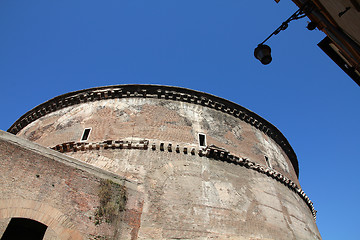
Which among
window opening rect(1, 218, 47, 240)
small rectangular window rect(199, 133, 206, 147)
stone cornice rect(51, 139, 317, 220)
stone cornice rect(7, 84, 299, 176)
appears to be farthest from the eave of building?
window opening rect(1, 218, 47, 240)

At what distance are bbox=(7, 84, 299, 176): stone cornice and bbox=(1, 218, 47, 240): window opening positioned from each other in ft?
19.0

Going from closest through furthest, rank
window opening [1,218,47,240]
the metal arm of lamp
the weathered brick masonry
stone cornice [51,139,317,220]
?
1. the metal arm of lamp
2. window opening [1,218,47,240]
3. the weathered brick masonry
4. stone cornice [51,139,317,220]

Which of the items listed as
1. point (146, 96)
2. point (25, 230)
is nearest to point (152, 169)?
point (146, 96)

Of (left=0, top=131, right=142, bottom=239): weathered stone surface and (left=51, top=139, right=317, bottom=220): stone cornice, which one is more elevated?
(left=51, top=139, right=317, bottom=220): stone cornice

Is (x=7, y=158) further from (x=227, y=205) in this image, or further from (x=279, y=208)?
(x=279, y=208)

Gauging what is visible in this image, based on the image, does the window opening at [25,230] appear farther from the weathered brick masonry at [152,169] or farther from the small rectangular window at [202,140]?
the small rectangular window at [202,140]

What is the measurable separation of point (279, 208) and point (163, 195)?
14.5 feet

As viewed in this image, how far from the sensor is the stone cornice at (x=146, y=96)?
10.2 m

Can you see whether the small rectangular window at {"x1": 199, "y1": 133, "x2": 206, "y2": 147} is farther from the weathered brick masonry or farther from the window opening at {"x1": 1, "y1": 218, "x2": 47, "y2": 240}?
the window opening at {"x1": 1, "y1": 218, "x2": 47, "y2": 240}

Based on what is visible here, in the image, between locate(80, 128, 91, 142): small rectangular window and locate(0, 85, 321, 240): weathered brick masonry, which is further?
locate(80, 128, 91, 142): small rectangular window

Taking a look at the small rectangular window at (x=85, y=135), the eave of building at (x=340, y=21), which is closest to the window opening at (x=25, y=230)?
the small rectangular window at (x=85, y=135)

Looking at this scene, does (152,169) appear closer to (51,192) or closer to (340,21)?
(51,192)

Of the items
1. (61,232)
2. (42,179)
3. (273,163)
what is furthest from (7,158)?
(273,163)

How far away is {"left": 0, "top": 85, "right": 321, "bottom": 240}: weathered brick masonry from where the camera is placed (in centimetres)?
547
